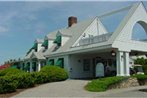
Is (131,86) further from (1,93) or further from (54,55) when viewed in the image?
(54,55)

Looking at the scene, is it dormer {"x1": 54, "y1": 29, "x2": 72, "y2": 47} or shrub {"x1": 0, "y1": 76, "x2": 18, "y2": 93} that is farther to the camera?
dormer {"x1": 54, "y1": 29, "x2": 72, "y2": 47}

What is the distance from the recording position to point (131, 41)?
24562 mm

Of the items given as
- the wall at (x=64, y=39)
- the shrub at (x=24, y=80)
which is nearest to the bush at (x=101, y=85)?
the shrub at (x=24, y=80)

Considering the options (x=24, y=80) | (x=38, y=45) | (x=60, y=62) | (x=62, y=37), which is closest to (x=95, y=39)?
(x=60, y=62)

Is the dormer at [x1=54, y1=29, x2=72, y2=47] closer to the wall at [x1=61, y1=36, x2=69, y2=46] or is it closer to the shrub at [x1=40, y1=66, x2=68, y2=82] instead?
the wall at [x1=61, y1=36, x2=69, y2=46]

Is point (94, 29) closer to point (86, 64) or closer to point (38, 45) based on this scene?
point (86, 64)

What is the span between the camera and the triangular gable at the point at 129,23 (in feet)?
76.7

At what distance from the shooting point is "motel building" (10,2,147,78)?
23703mm

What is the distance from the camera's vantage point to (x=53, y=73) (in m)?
24.5

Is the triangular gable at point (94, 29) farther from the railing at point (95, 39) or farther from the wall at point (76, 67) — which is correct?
the wall at point (76, 67)

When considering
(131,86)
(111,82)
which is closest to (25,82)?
(111,82)

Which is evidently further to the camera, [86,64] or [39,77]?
[86,64]

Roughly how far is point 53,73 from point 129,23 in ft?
26.4

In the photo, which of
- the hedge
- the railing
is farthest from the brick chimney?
the hedge
